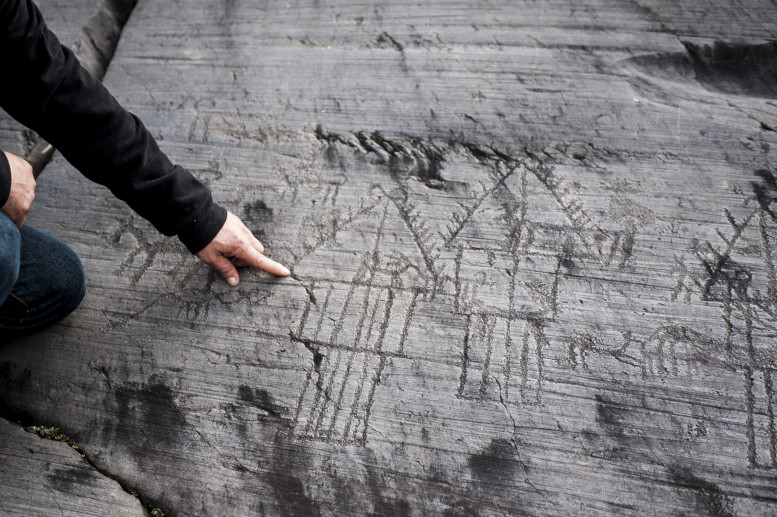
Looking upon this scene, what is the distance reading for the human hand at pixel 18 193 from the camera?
1385 mm

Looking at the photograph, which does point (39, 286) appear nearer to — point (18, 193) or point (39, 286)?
point (39, 286)

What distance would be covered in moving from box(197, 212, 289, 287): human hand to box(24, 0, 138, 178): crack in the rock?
1233 millimetres

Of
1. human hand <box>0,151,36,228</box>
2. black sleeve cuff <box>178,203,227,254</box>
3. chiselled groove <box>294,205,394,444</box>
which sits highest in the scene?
human hand <box>0,151,36,228</box>

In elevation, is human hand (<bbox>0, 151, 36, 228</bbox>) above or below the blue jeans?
above

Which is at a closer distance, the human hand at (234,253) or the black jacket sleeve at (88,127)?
Result: the black jacket sleeve at (88,127)

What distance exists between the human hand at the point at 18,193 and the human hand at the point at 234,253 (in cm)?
44

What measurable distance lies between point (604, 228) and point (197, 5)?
200 centimetres

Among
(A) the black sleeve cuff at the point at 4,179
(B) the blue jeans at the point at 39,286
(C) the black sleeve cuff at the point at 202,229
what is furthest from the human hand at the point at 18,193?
(C) the black sleeve cuff at the point at 202,229

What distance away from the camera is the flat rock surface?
1.42 m

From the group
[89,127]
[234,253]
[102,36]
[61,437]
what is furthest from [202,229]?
[102,36]

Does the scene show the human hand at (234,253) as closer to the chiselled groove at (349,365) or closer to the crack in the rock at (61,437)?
the chiselled groove at (349,365)

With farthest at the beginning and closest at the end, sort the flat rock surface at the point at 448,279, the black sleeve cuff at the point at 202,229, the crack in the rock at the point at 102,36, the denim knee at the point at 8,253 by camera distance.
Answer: the crack in the rock at the point at 102,36 → the black sleeve cuff at the point at 202,229 → the flat rock surface at the point at 448,279 → the denim knee at the point at 8,253

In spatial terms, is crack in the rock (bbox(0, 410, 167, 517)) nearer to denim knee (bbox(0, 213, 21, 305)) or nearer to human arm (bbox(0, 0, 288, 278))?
denim knee (bbox(0, 213, 21, 305))

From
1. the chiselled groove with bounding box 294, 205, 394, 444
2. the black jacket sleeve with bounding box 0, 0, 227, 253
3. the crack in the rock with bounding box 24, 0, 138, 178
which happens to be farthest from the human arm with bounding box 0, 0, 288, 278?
the crack in the rock with bounding box 24, 0, 138, 178
